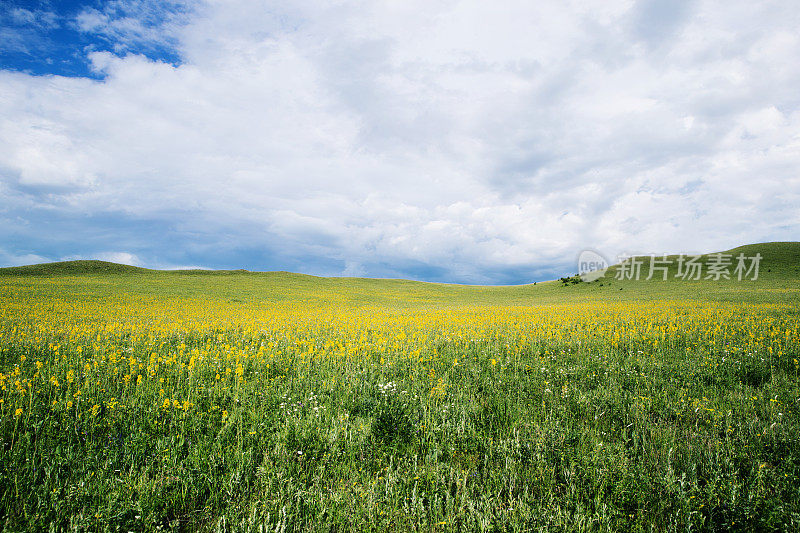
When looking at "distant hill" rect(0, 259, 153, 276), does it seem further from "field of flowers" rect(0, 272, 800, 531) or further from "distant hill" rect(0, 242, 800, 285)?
"field of flowers" rect(0, 272, 800, 531)

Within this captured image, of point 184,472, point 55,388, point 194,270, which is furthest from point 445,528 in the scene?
point 194,270

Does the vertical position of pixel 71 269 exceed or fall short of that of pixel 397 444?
it exceeds it

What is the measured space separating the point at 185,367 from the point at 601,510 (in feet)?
21.0

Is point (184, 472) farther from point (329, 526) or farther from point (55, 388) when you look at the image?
point (55, 388)

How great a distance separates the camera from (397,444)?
402 cm

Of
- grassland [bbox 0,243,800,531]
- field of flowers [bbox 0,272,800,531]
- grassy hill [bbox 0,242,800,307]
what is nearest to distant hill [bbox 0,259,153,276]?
grassy hill [bbox 0,242,800,307]

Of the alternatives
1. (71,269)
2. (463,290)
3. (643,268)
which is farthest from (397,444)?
(71,269)

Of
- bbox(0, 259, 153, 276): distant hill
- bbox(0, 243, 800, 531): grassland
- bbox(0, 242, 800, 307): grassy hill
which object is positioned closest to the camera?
bbox(0, 243, 800, 531): grassland

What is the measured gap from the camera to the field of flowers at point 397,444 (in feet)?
9.39

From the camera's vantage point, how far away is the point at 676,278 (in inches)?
2192

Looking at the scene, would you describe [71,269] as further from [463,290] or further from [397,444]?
[397,444]

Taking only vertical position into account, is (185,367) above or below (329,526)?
above

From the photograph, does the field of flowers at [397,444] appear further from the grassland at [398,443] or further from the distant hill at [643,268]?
the distant hill at [643,268]

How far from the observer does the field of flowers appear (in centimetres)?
286
